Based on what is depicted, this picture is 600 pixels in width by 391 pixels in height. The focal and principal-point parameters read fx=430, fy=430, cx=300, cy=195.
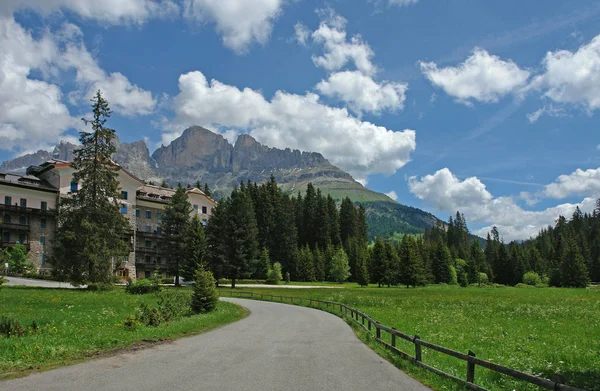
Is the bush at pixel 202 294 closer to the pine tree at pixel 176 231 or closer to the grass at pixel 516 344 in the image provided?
the grass at pixel 516 344

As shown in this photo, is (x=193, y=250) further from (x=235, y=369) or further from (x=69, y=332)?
(x=235, y=369)

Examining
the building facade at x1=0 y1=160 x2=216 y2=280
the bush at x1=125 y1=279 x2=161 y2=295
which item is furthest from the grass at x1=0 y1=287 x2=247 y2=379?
the building facade at x1=0 y1=160 x2=216 y2=280

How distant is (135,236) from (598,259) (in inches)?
4519

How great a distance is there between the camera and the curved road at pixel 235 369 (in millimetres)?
10156

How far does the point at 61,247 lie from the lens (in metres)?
43.0

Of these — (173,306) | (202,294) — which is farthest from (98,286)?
(173,306)

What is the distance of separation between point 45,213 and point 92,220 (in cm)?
3172

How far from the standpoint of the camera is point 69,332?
1688cm

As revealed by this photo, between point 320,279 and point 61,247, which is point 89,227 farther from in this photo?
point 320,279

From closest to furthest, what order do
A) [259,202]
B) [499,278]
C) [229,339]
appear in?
[229,339] < [259,202] < [499,278]

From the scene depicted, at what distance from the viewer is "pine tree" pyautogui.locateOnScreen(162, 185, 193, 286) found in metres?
70.2

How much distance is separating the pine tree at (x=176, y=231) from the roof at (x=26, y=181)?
A: 18.7 metres

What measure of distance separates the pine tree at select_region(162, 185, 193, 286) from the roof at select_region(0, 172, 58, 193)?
737 inches

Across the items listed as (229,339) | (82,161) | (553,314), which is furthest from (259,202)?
(229,339)
